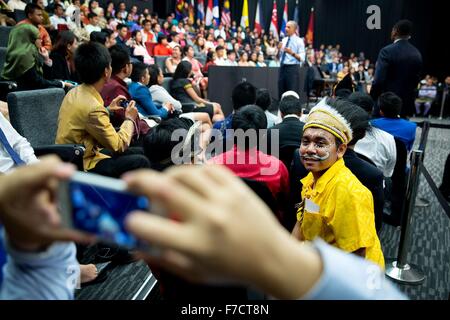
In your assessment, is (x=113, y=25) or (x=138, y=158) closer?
(x=138, y=158)

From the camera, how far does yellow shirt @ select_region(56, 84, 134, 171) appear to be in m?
2.00

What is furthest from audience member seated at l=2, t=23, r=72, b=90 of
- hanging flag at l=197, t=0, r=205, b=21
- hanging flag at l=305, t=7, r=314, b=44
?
hanging flag at l=305, t=7, r=314, b=44

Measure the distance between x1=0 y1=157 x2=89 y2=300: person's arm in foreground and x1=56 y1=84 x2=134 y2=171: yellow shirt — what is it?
164cm

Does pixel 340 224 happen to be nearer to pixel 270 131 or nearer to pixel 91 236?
pixel 91 236

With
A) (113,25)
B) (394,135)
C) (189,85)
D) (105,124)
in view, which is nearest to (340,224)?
(105,124)

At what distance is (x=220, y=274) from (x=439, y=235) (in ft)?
9.26

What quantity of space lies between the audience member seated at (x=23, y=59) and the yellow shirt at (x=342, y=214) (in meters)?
2.84

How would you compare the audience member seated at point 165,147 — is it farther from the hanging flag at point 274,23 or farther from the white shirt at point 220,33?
the hanging flag at point 274,23

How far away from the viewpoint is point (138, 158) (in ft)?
5.73

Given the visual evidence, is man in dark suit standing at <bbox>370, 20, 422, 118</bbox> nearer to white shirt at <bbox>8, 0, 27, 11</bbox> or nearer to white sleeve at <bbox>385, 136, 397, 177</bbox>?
white sleeve at <bbox>385, 136, 397, 177</bbox>

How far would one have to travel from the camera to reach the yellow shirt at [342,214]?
3.84 ft

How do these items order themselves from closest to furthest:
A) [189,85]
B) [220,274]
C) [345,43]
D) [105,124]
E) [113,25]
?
[220,274] → [105,124] → [189,85] → [113,25] → [345,43]

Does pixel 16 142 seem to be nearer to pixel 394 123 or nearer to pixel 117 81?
pixel 117 81

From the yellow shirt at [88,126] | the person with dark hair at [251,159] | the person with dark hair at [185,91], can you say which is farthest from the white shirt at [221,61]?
the person with dark hair at [251,159]
